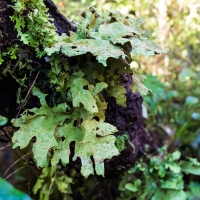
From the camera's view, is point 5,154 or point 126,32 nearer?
point 126,32

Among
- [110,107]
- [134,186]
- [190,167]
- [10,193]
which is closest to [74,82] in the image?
[110,107]

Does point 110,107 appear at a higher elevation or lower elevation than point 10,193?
lower

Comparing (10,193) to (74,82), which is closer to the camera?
(10,193)

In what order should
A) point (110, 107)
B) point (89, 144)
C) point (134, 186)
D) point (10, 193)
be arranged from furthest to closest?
point (134, 186), point (110, 107), point (89, 144), point (10, 193)

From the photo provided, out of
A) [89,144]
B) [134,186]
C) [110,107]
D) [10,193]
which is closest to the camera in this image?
[10,193]

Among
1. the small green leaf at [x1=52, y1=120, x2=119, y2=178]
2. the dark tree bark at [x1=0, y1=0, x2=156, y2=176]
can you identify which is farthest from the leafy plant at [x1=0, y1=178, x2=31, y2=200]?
the dark tree bark at [x1=0, y1=0, x2=156, y2=176]

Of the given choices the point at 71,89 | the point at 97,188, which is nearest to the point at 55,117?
the point at 71,89

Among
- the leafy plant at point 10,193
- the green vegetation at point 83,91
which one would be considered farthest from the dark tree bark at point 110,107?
the leafy plant at point 10,193

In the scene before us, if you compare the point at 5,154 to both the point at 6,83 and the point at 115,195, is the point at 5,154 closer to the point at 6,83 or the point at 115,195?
the point at 115,195

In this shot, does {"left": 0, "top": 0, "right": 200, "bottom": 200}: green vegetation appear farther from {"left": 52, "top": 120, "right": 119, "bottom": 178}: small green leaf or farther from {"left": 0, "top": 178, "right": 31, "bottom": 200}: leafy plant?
{"left": 0, "top": 178, "right": 31, "bottom": 200}: leafy plant

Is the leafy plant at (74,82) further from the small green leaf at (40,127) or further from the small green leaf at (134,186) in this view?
the small green leaf at (134,186)

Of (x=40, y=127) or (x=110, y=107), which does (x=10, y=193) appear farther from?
(x=110, y=107)
